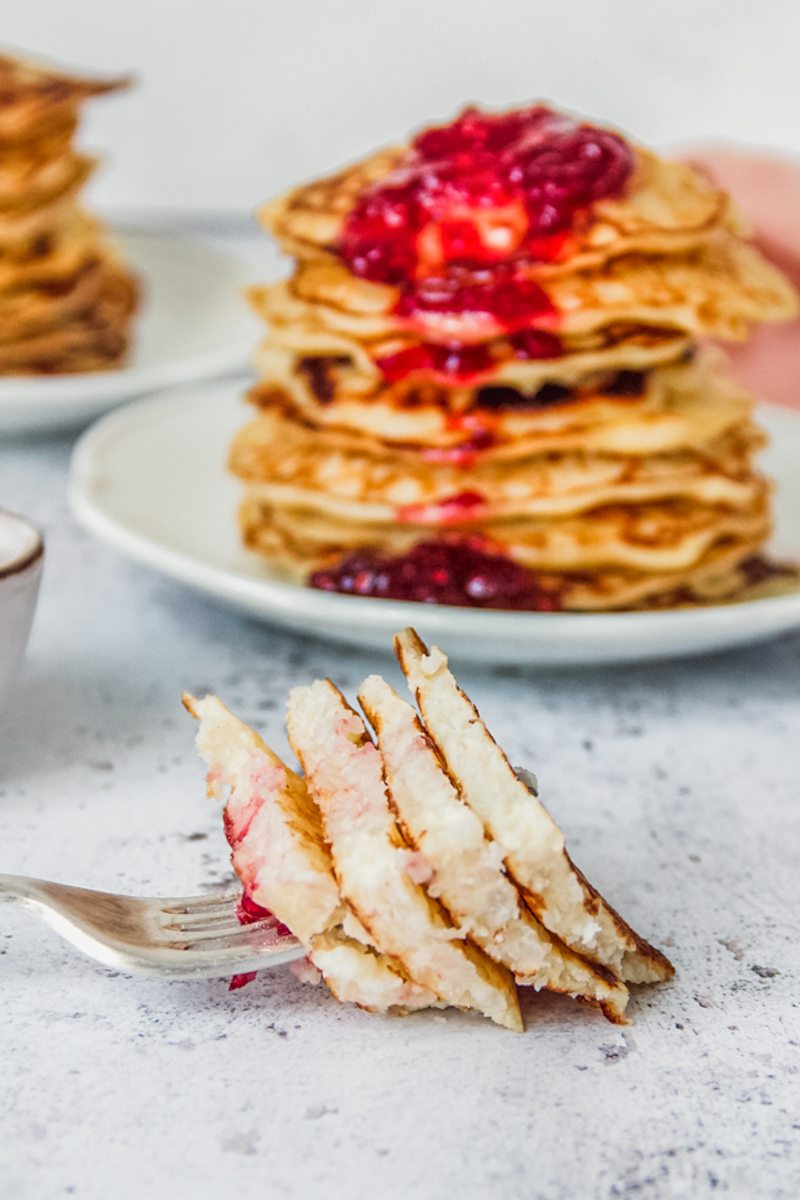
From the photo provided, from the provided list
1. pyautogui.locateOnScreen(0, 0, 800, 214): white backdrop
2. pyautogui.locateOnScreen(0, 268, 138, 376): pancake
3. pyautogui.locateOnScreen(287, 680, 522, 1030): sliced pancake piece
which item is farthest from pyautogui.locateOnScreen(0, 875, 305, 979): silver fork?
pyautogui.locateOnScreen(0, 0, 800, 214): white backdrop

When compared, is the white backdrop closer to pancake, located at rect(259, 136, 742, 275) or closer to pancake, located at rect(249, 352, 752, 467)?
pancake, located at rect(259, 136, 742, 275)

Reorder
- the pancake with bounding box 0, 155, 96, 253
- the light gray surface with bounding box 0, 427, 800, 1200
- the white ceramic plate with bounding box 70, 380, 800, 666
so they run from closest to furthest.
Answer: the light gray surface with bounding box 0, 427, 800, 1200, the white ceramic plate with bounding box 70, 380, 800, 666, the pancake with bounding box 0, 155, 96, 253

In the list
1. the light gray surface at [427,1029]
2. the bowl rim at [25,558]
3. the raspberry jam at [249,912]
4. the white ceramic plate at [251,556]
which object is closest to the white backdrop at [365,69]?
the white ceramic plate at [251,556]

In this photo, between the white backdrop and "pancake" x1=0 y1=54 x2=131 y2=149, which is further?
the white backdrop

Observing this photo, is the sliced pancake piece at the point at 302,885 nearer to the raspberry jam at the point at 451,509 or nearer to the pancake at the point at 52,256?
the raspberry jam at the point at 451,509

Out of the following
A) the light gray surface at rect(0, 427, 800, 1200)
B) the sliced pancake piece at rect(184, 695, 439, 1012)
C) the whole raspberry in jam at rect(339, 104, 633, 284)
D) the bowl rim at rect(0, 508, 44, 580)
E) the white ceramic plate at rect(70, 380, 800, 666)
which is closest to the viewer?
the light gray surface at rect(0, 427, 800, 1200)

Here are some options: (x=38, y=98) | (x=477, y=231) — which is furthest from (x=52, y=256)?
(x=477, y=231)

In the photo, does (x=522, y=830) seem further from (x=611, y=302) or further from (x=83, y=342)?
(x=83, y=342)
